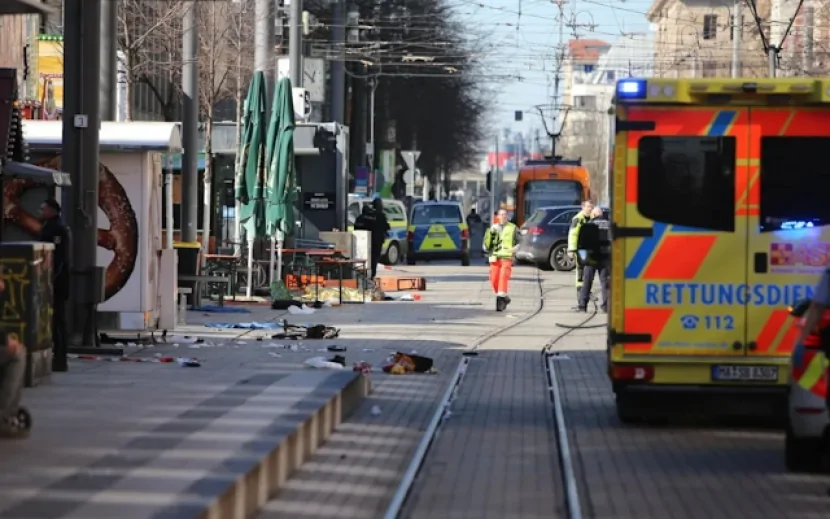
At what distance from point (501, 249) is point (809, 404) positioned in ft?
57.1

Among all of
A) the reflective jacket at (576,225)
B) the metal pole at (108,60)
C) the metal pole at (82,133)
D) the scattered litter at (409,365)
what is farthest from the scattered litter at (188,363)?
the reflective jacket at (576,225)

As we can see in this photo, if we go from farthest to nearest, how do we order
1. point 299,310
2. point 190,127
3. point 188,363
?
point 299,310 → point 190,127 → point 188,363

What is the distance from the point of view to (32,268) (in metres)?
14.9

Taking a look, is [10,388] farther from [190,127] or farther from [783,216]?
[190,127]

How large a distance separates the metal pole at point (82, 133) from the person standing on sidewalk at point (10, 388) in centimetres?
727

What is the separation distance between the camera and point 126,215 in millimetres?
19578

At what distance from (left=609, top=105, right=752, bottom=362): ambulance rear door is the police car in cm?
3752

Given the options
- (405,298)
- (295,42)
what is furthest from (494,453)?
(295,42)

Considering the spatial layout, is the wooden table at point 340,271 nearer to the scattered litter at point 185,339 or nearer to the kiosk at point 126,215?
the scattered litter at point 185,339

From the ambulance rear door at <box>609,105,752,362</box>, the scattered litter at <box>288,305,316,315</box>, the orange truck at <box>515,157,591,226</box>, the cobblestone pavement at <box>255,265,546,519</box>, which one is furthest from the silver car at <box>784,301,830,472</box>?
the orange truck at <box>515,157,591,226</box>

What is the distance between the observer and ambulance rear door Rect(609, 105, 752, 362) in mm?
13016

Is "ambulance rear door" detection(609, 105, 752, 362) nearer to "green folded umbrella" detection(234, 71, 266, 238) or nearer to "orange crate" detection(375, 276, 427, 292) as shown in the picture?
"green folded umbrella" detection(234, 71, 266, 238)

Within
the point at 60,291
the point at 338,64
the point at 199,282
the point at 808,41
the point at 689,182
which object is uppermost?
the point at 338,64

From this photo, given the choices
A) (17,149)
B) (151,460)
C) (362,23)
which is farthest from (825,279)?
(362,23)
